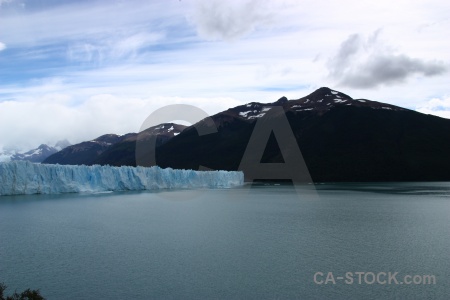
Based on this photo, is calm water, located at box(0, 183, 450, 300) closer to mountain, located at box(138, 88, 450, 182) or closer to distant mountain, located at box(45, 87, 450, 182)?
mountain, located at box(138, 88, 450, 182)

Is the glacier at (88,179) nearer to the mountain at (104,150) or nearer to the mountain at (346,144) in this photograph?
the mountain at (346,144)

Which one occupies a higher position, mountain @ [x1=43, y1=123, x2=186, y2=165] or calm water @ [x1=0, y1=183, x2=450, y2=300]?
mountain @ [x1=43, y1=123, x2=186, y2=165]

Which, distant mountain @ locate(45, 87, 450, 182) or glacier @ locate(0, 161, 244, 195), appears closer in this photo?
glacier @ locate(0, 161, 244, 195)

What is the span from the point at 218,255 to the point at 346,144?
278ft

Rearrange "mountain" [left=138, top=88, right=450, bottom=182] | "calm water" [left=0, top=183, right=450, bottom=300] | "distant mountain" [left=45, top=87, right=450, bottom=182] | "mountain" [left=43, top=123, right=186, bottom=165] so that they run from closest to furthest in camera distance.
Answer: "calm water" [left=0, top=183, right=450, bottom=300]
"mountain" [left=138, top=88, right=450, bottom=182]
"distant mountain" [left=45, top=87, right=450, bottom=182]
"mountain" [left=43, top=123, right=186, bottom=165]

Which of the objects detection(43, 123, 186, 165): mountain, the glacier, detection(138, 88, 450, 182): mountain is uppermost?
detection(43, 123, 186, 165): mountain

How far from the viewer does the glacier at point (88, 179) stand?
3403 centimetres

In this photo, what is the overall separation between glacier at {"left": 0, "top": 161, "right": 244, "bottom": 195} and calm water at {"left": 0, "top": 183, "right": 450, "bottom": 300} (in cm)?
1369

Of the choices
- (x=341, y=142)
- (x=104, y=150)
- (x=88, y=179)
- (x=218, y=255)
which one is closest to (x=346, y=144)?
(x=341, y=142)

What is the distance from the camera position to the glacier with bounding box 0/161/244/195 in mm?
34031

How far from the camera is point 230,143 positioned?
10912 cm

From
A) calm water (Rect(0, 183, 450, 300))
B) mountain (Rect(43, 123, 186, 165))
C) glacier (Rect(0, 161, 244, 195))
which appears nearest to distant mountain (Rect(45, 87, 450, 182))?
mountain (Rect(43, 123, 186, 165))

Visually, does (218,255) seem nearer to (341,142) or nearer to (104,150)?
(341,142)

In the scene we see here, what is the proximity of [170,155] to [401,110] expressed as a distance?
6619 centimetres
